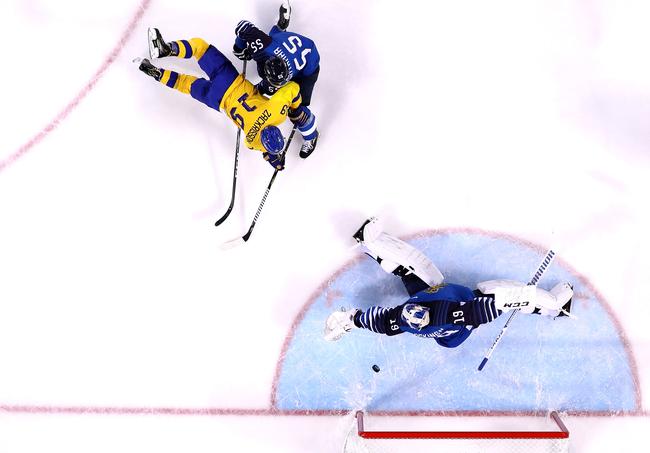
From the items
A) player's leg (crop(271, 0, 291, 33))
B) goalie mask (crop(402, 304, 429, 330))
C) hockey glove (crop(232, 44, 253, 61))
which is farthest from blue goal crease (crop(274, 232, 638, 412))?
player's leg (crop(271, 0, 291, 33))

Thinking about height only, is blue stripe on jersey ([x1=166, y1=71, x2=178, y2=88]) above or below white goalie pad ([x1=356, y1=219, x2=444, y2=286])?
above

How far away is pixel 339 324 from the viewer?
166 inches

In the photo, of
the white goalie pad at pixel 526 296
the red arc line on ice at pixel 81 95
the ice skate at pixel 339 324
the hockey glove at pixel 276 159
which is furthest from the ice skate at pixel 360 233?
the red arc line on ice at pixel 81 95

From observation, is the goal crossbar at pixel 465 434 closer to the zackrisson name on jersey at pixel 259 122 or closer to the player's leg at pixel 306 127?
the player's leg at pixel 306 127

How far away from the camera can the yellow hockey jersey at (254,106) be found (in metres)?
3.71

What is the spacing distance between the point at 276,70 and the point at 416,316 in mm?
1660

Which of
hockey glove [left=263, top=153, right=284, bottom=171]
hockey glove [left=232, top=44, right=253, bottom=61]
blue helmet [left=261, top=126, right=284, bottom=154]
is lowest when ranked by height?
hockey glove [left=263, top=153, right=284, bottom=171]

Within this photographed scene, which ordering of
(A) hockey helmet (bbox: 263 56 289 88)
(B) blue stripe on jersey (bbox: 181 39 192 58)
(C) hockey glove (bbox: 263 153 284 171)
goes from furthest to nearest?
1. (B) blue stripe on jersey (bbox: 181 39 192 58)
2. (C) hockey glove (bbox: 263 153 284 171)
3. (A) hockey helmet (bbox: 263 56 289 88)

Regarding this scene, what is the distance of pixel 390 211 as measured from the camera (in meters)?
4.42

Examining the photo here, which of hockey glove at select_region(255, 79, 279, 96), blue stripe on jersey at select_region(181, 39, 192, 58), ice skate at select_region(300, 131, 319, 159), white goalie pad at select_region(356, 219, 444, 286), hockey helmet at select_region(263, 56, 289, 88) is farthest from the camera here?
ice skate at select_region(300, 131, 319, 159)

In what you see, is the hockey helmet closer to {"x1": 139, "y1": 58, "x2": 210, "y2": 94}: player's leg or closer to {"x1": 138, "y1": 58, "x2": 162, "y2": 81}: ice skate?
{"x1": 139, "y1": 58, "x2": 210, "y2": 94}: player's leg

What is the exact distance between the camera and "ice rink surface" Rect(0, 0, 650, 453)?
4367mm

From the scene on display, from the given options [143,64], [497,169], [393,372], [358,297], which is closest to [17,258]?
[143,64]

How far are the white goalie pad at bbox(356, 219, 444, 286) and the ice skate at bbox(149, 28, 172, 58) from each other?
5.71ft
